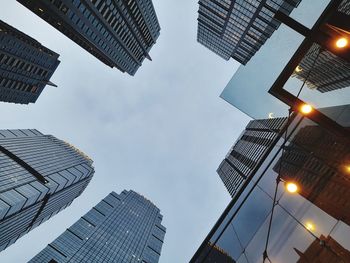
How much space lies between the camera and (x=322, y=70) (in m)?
7.64

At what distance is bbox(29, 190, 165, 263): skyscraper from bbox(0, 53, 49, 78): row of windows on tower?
75.5 meters

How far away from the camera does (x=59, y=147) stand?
Answer: 16162 cm

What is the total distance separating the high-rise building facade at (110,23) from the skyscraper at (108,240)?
257 feet

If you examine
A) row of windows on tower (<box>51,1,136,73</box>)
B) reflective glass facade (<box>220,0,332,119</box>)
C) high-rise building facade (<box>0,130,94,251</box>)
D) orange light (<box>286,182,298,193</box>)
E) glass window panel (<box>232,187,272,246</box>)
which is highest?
row of windows on tower (<box>51,1,136,73</box>)

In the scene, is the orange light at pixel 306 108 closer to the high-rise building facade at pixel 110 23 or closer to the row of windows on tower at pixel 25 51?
the high-rise building facade at pixel 110 23

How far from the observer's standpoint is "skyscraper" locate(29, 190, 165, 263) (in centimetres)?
14212

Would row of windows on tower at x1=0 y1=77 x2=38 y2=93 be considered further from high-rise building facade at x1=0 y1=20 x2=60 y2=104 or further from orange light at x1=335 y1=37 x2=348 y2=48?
orange light at x1=335 y1=37 x2=348 y2=48

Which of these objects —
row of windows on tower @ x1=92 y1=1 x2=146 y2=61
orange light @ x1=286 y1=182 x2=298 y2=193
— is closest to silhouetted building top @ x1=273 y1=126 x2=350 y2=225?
orange light @ x1=286 y1=182 x2=298 y2=193

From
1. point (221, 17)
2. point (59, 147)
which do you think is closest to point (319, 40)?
point (221, 17)

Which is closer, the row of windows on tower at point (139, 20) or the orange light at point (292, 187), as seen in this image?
the orange light at point (292, 187)

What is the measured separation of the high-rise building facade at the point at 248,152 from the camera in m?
115

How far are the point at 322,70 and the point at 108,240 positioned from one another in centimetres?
15836

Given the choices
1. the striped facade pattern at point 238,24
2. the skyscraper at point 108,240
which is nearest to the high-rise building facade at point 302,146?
the striped facade pattern at point 238,24

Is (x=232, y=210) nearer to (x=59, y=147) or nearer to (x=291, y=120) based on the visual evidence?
(x=291, y=120)
